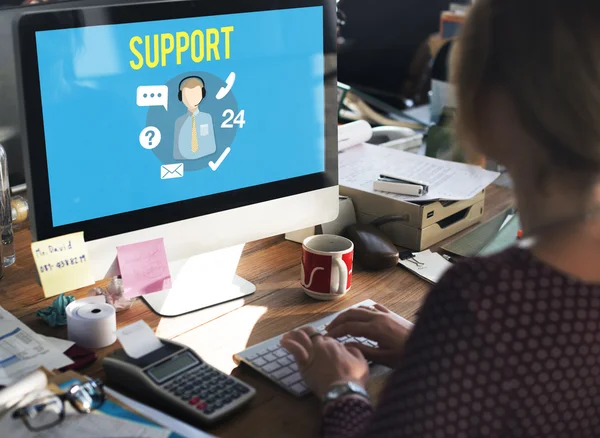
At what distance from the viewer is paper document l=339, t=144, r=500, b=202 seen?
166cm

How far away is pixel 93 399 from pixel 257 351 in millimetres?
279

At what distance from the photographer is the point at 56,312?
4.17 feet

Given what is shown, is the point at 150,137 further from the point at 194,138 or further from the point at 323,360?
the point at 323,360

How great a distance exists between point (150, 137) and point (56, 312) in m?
0.33

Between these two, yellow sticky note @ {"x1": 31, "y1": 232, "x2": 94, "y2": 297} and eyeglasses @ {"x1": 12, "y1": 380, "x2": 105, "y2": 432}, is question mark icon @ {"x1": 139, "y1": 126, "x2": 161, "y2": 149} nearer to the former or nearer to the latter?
yellow sticky note @ {"x1": 31, "y1": 232, "x2": 94, "y2": 297}

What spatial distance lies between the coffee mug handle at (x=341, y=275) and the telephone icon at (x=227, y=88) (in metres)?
0.35

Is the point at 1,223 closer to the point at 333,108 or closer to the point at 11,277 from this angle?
the point at 11,277

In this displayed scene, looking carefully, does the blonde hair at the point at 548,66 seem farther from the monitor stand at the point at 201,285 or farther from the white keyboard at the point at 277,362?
the monitor stand at the point at 201,285

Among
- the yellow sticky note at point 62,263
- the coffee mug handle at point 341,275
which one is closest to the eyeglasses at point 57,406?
the yellow sticky note at point 62,263

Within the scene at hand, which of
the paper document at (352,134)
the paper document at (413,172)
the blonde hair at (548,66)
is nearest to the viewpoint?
the blonde hair at (548,66)

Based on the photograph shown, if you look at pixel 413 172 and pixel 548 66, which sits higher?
pixel 548 66

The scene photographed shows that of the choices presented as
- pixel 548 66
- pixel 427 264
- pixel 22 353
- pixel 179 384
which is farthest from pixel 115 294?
pixel 548 66

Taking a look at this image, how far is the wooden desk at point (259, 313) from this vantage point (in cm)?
108

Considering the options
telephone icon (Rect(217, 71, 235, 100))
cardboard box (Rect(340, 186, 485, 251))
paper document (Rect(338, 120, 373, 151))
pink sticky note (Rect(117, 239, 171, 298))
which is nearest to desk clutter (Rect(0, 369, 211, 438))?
pink sticky note (Rect(117, 239, 171, 298))
